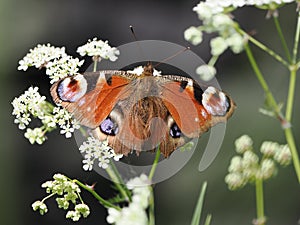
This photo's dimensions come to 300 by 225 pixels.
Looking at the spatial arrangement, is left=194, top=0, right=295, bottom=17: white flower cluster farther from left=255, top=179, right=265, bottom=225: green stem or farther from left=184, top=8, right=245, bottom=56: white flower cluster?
left=255, top=179, right=265, bottom=225: green stem

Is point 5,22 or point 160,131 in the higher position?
point 5,22

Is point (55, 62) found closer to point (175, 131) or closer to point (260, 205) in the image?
point (175, 131)

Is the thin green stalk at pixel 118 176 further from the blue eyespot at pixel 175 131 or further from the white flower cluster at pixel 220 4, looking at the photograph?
the white flower cluster at pixel 220 4

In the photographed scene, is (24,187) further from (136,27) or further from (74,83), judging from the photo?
(74,83)

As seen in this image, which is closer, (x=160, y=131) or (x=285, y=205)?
(x=160, y=131)

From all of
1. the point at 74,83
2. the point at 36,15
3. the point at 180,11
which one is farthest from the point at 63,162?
the point at 74,83

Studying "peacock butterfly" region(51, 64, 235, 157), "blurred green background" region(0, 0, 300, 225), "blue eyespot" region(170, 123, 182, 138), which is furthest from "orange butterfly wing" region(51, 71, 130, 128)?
"blurred green background" region(0, 0, 300, 225)
